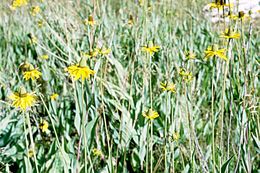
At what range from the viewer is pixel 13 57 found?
2.65 meters

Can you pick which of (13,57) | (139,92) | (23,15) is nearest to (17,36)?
(13,57)

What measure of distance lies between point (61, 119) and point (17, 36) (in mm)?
1537

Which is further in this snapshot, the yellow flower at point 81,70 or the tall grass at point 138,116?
the tall grass at point 138,116

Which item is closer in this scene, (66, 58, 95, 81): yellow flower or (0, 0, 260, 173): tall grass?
(66, 58, 95, 81): yellow flower

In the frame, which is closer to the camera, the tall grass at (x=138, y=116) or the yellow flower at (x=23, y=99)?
the yellow flower at (x=23, y=99)

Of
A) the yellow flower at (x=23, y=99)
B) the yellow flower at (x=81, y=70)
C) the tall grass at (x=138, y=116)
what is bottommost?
the tall grass at (x=138, y=116)

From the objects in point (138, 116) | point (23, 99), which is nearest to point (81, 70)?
point (23, 99)

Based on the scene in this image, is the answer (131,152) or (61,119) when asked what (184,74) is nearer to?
(131,152)

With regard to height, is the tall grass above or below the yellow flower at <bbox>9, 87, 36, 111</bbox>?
below

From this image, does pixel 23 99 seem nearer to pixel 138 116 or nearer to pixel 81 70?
pixel 81 70

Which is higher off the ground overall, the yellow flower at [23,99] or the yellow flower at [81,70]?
the yellow flower at [81,70]

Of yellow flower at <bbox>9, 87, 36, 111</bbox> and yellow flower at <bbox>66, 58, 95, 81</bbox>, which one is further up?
yellow flower at <bbox>66, 58, 95, 81</bbox>

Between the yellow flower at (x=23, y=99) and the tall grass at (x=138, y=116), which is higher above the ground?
the yellow flower at (x=23, y=99)

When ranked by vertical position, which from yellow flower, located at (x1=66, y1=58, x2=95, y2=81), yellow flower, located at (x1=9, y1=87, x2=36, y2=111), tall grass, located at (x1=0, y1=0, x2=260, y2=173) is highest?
yellow flower, located at (x1=66, y1=58, x2=95, y2=81)
